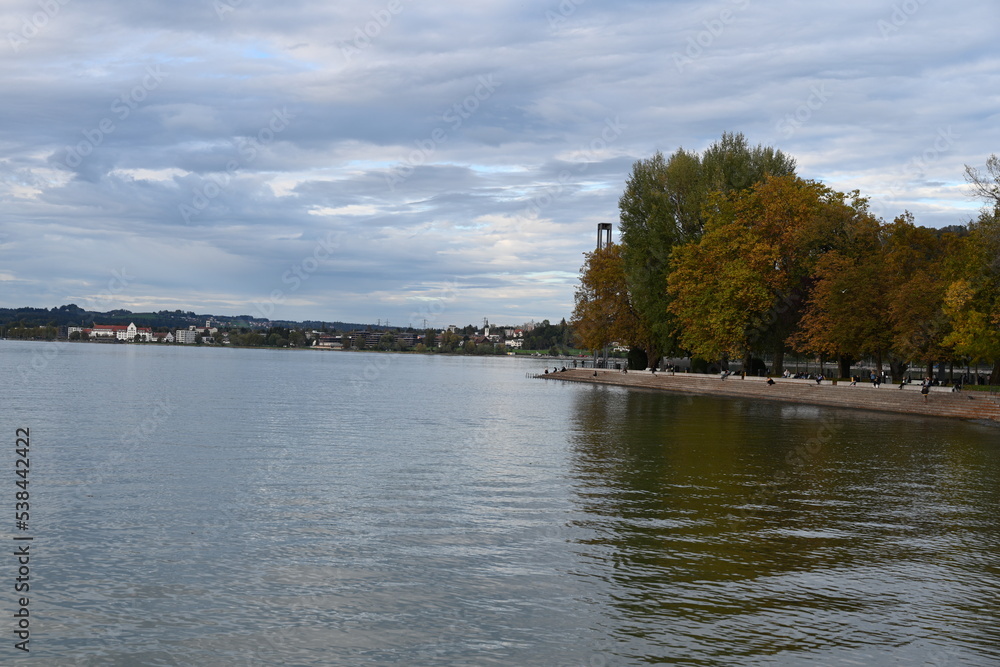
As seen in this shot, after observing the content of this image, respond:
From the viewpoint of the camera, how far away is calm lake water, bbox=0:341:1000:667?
11477mm

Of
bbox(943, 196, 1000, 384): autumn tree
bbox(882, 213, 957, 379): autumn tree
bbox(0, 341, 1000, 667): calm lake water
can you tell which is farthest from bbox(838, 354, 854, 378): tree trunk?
bbox(0, 341, 1000, 667): calm lake water

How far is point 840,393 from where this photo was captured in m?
65.1

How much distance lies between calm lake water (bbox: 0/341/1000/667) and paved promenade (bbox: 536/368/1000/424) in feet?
66.9

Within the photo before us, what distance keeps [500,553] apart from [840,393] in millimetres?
54903

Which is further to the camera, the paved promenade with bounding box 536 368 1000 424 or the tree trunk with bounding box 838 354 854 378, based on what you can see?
the tree trunk with bounding box 838 354 854 378

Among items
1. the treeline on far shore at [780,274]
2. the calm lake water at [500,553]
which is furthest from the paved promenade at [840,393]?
the calm lake water at [500,553]

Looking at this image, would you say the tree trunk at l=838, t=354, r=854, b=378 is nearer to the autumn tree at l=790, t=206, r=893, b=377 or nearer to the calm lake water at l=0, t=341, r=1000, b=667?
the autumn tree at l=790, t=206, r=893, b=377

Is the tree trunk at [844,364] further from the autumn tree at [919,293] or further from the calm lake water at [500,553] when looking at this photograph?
the calm lake water at [500,553]

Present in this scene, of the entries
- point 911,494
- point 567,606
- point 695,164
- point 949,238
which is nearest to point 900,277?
point 949,238

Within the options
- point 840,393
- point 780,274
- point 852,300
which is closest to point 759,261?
point 780,274

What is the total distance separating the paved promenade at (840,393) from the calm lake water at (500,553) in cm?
2040

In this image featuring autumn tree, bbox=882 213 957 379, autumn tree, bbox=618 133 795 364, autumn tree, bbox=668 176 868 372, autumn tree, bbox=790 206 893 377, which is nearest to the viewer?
autumn tree, bbox=882 213 957 379

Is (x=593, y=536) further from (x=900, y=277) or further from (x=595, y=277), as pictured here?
(x=595, y=277)

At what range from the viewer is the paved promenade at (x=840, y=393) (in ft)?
175
